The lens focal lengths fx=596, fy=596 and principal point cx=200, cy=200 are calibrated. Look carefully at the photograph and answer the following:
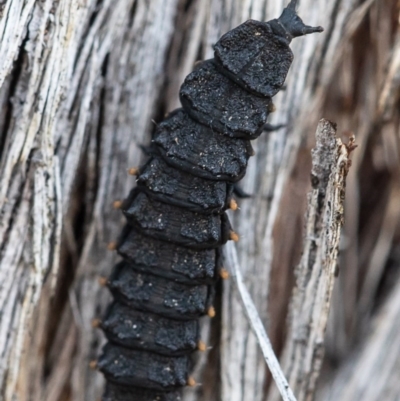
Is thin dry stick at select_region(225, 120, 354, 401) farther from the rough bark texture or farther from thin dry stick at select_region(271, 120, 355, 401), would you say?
the rough bark texture

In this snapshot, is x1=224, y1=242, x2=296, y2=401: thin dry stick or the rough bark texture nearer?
x1=224, y1=242, x2=296, y2=401: thin dry stick

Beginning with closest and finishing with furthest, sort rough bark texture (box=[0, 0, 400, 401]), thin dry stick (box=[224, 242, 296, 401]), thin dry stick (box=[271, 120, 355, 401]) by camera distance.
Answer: thin dry stick (box=[271, 120, 355, 401]), thin dry stick (box=[224, 242, 296, 401]), rough bark texture (box=[0, 0, 400, 401])

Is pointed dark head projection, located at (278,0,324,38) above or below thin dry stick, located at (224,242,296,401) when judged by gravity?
above

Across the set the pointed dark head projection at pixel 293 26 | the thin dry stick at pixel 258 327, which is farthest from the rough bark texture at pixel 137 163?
the pointed dark head projection at pixel 293 26

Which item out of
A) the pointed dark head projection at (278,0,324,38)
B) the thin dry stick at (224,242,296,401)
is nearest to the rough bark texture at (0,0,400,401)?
the thin dry stick at (224,242,296,401)

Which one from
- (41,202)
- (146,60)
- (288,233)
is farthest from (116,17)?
(288,233)

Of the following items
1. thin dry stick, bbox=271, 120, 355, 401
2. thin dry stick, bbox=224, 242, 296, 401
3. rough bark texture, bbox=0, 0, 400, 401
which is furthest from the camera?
rough bark texture, bbox=0, 0, 400, 401

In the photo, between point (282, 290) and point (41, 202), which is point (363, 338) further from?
point (41, 202)
